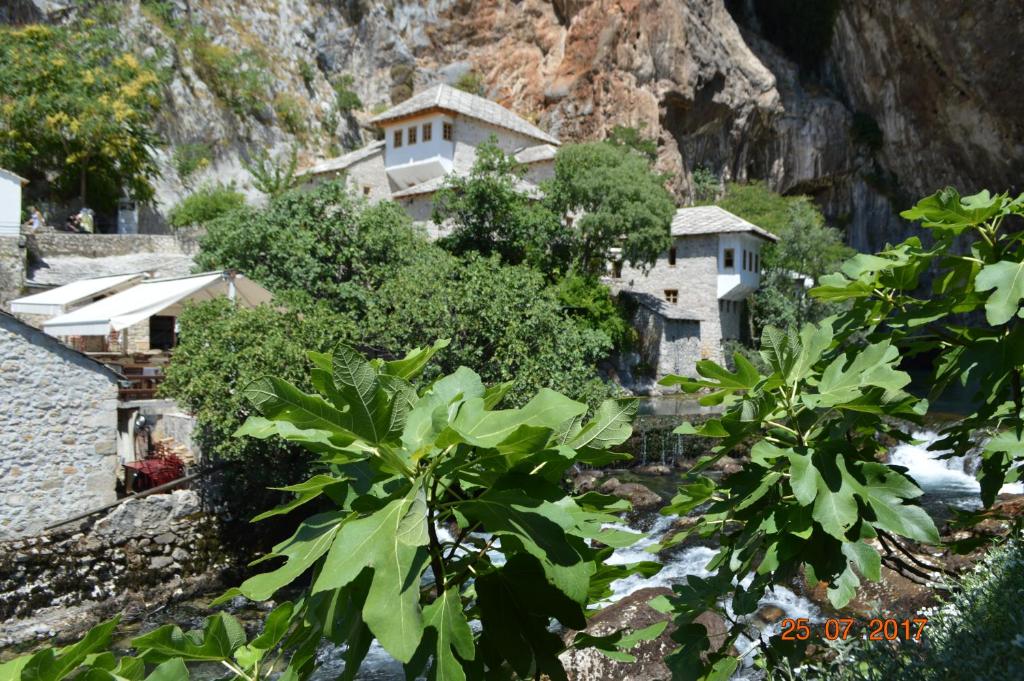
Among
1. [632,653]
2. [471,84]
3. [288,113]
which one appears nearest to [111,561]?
[632,653]

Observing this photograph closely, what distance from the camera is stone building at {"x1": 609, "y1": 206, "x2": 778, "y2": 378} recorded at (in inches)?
1130

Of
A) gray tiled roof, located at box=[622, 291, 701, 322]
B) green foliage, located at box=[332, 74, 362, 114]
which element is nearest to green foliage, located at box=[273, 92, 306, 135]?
green foliage, located at box=[332, 74, 362, 114]

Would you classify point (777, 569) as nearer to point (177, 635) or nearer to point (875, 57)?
point (177, 635)

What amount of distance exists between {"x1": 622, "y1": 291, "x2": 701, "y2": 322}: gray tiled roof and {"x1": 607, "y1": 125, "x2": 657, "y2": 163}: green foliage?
7.91m

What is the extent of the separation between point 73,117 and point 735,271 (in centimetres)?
2500

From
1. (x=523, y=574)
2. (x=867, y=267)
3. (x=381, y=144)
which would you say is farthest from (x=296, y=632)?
(x=381, y=144)

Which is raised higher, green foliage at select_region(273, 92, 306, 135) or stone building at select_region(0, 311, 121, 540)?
green foliage at select_region(273, 92, 306, 135)

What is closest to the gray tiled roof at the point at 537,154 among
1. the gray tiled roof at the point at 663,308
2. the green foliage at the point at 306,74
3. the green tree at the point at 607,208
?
the green tree at the point at 607,208

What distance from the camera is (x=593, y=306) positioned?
25594mm

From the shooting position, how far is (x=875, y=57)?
127 feet

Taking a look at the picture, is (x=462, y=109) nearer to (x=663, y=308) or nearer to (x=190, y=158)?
(x=663, y=308)

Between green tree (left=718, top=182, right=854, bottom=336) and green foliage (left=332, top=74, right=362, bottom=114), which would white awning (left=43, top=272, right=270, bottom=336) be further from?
green foliage (left=332, top=74, right=362, bottom=114)

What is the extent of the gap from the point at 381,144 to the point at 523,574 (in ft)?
113
